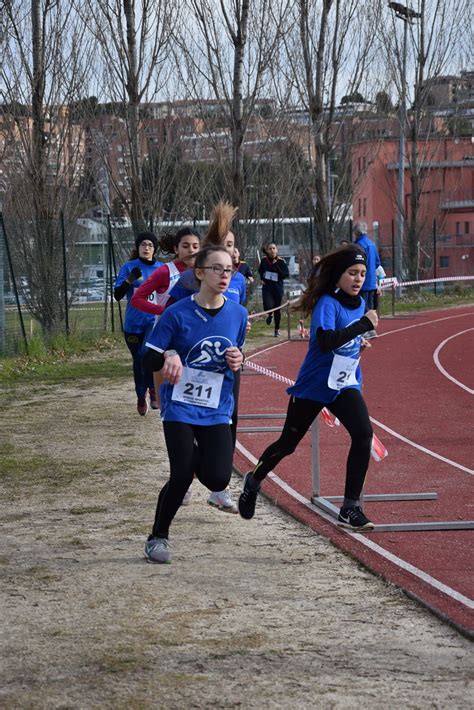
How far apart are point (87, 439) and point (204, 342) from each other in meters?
5.22

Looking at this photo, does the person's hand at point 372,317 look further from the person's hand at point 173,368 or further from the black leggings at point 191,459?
the person's hand at point 173,368

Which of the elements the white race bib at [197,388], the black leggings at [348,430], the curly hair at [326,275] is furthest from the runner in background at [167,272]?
the white race bib at [197,388]

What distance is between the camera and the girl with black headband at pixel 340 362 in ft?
22.6

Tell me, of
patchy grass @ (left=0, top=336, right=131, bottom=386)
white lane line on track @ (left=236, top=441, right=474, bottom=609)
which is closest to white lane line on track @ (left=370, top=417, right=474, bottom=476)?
white lane line on track @ (left=236, top=441, right=474, bottom=609)

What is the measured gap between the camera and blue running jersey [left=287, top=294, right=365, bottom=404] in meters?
6.94

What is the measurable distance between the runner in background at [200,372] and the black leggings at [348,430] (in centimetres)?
91

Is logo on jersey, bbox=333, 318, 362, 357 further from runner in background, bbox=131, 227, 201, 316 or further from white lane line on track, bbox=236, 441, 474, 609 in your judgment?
runner in background, bbox=131, 227, 201, 316

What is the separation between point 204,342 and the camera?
633 cm

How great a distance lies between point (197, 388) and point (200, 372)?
91 millimetres

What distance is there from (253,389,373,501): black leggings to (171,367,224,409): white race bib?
97cm

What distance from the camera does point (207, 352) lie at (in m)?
6.35

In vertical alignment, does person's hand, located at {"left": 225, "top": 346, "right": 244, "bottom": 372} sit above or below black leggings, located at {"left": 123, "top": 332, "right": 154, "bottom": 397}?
above

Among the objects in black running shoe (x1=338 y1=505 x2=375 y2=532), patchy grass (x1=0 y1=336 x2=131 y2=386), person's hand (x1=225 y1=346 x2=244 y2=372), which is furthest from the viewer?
patchy grass (x1=0 y1=336 x2=131 y2=386)

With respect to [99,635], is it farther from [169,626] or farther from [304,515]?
[304,515]
